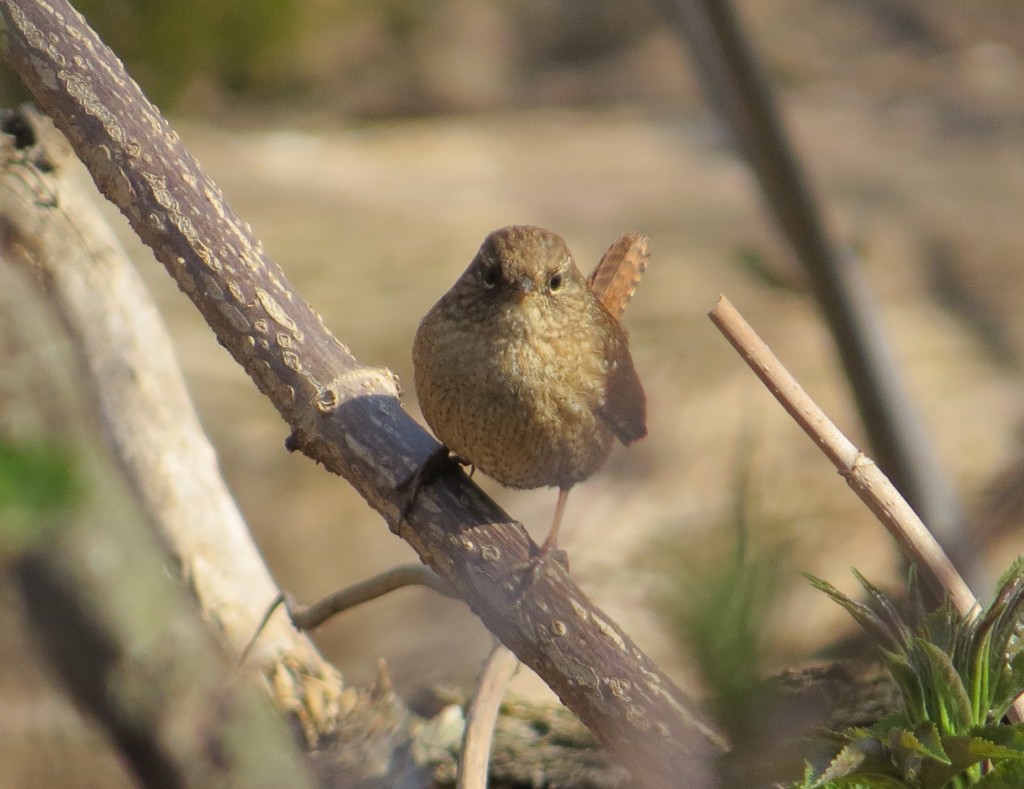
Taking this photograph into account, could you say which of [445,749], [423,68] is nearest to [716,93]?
[445,749]

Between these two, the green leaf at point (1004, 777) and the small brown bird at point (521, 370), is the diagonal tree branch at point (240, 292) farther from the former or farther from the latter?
the green leaf at point (1004, 777)

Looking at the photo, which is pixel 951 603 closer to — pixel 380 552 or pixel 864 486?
pixel 864 486

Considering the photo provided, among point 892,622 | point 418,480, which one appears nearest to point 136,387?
point 418,480

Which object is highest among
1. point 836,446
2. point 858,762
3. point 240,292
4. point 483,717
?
point 240,292

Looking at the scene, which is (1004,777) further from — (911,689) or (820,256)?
(820,256)

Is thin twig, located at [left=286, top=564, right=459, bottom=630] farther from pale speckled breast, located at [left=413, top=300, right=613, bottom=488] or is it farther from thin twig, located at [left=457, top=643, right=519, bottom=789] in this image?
pale speckled breast, located at [left=413, top=300, right=613, bottom=488]

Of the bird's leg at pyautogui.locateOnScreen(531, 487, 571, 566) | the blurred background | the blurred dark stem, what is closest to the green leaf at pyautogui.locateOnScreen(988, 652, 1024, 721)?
the blurred background

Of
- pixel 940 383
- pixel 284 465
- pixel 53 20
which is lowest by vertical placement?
pixel 284 465
